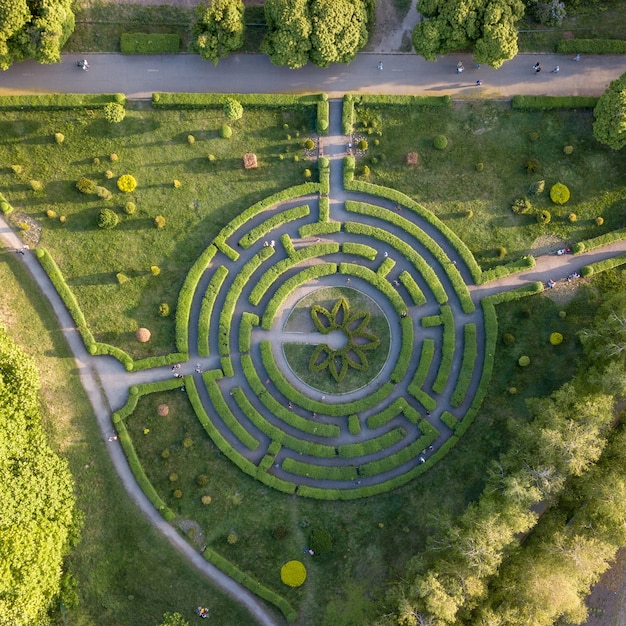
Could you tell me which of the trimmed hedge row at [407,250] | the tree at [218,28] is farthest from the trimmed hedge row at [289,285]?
the tree at [218,28]

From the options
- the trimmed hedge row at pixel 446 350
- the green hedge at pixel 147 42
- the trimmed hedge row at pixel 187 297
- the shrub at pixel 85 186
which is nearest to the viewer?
the shrub at pixel 85 186

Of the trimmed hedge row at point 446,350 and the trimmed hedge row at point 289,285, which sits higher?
the trimmed hedge row at point 289,285

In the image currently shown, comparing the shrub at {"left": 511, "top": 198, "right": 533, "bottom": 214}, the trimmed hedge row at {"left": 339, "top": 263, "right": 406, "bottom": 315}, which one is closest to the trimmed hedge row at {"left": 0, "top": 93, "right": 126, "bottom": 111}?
the trimmed hedge row at {"left": 339, "top": 263, "right": 406, "bottom": 315}

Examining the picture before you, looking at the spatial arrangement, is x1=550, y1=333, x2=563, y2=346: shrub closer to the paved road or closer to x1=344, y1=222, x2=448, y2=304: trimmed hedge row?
x1=344, y1=222, x2=448, y2=304: trimmed hedge row

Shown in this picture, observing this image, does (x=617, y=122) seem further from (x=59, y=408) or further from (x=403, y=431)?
(x=59, y=408)

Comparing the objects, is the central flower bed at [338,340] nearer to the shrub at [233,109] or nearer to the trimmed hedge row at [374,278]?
the trimmed hedge row at [374,278]

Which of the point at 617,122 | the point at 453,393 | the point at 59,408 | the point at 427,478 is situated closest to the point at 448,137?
the point at 617,122
